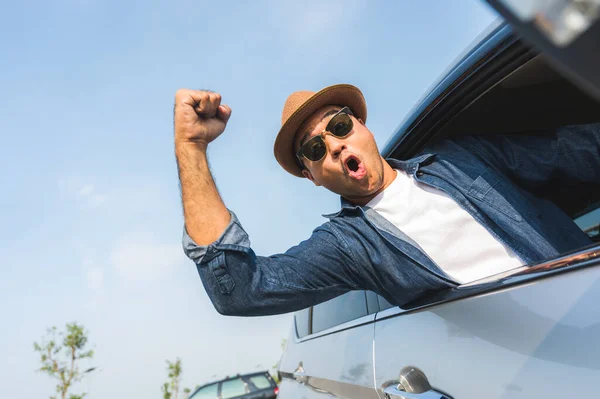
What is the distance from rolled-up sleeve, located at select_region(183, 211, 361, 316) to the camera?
73.0 inches

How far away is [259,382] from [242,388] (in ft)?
1.36

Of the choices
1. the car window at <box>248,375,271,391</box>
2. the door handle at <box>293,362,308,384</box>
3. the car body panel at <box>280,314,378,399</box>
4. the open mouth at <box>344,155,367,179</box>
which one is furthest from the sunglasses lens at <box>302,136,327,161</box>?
the car window at <box>248,375,271,391</box>

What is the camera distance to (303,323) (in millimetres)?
3559

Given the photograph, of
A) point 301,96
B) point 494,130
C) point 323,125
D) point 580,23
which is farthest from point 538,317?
point 301,96

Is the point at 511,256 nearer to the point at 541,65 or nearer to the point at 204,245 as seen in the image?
the point at 541,65

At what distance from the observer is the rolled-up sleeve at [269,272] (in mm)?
1854

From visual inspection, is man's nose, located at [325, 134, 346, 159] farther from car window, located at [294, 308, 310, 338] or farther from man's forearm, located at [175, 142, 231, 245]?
car window, located at [294, 308, 310, 338]

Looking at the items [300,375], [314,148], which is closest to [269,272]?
[314,148]

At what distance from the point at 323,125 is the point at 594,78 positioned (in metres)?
2.18

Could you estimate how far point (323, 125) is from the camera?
8.54 feet

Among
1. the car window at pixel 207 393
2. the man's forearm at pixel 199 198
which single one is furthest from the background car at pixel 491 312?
the car window at pixel 207 393

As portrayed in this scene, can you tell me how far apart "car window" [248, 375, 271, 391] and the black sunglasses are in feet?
31.4

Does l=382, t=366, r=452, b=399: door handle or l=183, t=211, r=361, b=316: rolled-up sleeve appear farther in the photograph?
l=183, t=211, r=361, b=316: rolled-up sleeve

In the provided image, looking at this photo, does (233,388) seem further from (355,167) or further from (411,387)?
(411,387)
